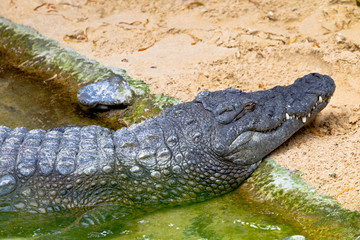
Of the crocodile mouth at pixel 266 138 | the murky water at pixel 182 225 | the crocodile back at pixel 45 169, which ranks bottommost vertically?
the murky water at pixel 182 225

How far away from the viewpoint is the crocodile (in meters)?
3.49

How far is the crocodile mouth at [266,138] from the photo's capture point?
361 cm

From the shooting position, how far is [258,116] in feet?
12.1

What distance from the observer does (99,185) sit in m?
3.54

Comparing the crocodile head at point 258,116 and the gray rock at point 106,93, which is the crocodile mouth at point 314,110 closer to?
the crocodile head at point 258,116

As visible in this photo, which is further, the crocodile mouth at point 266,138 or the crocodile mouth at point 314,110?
the crocodile mouth at point 314,110

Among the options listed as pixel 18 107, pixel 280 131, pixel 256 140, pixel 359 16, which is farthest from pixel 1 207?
pixel 359 16

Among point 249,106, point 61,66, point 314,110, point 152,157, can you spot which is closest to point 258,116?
point 249,106

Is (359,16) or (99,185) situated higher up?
(359,16)

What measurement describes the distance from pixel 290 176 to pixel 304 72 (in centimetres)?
182

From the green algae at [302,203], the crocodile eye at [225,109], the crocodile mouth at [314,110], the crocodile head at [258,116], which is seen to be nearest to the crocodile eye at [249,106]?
the crocodile head at [258,116]

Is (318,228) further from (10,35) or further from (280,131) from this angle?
(10,35)

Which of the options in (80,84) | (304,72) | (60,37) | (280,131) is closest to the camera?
(280,131)

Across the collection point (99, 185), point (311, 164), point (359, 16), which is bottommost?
point (99, 185)
